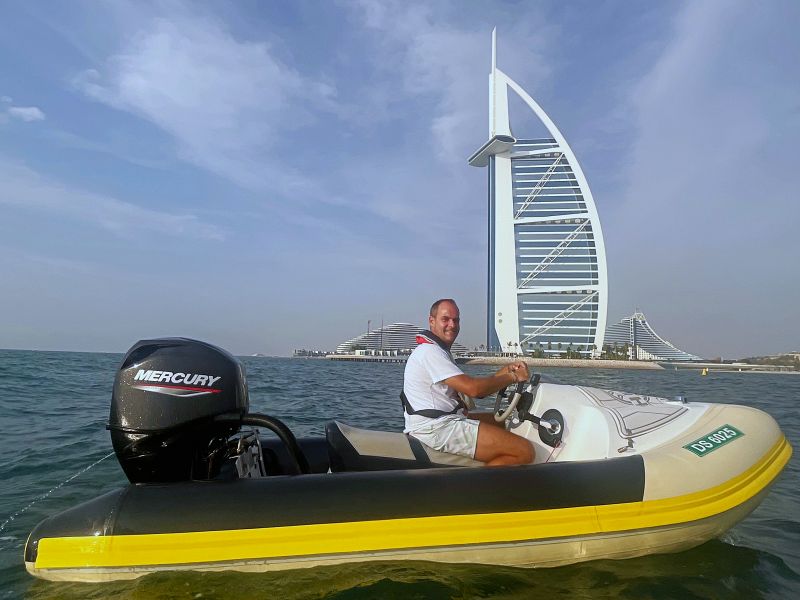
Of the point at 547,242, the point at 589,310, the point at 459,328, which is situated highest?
the point at 547,242

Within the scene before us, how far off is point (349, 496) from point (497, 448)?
924 mm

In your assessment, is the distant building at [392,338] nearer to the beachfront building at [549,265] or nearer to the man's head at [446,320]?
the beachfront building at [549,265]

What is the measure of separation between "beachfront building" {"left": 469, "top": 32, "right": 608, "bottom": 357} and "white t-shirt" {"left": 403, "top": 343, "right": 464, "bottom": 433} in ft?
191

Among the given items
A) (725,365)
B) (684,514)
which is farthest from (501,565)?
(725,365)

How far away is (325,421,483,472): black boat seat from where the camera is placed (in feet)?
9.96

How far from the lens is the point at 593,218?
60469 mm

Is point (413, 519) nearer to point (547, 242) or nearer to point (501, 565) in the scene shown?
point (501, 565)

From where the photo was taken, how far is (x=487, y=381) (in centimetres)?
310

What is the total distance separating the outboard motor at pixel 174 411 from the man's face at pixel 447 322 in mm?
1090

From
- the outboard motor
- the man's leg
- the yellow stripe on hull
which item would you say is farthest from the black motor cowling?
the man's leg

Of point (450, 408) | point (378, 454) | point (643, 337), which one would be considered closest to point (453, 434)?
point (450, 408)

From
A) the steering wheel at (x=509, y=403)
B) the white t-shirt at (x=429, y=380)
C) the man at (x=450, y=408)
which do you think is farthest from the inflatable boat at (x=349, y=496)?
the steering wheel at (x=509, y=403)

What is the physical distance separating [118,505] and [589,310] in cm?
6265

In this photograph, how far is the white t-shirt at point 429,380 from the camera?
10.1ft
